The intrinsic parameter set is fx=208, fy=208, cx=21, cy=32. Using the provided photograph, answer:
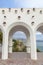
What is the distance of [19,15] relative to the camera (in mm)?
21344

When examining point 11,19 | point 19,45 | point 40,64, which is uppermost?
point 11,19

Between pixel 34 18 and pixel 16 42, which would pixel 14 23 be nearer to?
pixel 34 18

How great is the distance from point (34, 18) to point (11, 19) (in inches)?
93.1

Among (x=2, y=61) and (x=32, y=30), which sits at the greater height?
(x=32, y=30)

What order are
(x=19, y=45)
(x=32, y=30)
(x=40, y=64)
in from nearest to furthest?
(x=40, y=64)
(x=32, y=30)
(x=19, y=45)

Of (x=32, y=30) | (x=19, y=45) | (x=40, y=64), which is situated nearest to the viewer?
(x=40, y=64)

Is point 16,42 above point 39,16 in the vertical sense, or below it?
below

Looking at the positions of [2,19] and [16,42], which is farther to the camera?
[16,42]

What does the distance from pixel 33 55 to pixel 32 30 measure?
253 centimetres

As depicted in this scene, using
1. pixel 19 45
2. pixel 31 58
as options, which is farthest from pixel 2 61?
pixel 19 45

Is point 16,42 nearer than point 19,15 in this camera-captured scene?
No

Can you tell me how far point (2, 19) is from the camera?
2139 centimetres

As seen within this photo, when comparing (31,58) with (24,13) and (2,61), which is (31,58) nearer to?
(2,61)

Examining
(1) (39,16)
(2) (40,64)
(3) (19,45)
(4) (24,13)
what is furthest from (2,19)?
(3) (19,45)
